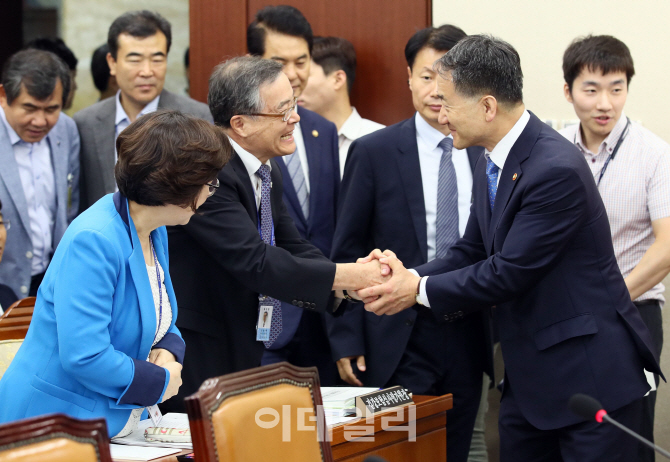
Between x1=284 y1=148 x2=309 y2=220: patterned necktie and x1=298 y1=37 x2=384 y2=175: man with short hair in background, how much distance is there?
0.51m

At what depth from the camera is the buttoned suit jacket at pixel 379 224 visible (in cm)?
315

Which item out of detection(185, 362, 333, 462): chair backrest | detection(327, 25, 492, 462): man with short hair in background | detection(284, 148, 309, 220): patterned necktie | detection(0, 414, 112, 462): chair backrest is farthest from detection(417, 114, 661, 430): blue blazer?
detection(0, 414, 112, 462): chair backrest

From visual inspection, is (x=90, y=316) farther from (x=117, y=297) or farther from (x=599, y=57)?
(x=599, y=57)

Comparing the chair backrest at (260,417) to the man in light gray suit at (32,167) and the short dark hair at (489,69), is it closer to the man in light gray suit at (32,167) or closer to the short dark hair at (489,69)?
the short dark hair at (489,69)

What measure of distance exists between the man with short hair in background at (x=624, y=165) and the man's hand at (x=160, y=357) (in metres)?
1.96

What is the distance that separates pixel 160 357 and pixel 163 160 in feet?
1.81

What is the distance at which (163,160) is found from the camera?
203cm

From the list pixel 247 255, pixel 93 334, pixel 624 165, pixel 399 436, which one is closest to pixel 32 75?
pixel 247 255

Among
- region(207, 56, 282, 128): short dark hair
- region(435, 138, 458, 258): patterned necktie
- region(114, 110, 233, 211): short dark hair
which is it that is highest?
region(207, 56, 282, 128): short dark hair

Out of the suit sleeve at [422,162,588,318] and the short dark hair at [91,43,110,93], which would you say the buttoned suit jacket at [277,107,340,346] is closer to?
the suit sleeve at [422,162,588,318]

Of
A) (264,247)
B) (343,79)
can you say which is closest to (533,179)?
(264,247)

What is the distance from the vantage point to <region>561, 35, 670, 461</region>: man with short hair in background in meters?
3.27

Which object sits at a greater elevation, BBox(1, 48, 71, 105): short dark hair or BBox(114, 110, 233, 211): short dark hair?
BBox(1, 48, 71, 105): short dark hair

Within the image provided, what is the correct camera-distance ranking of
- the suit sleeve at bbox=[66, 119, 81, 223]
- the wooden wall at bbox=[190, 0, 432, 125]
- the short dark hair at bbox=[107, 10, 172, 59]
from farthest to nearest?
the wooden wall at bbox=[190, 0, 432, 125] → the short dark hair at bbox=[107, 10, 172, 59] → the suit sleeve at bbox=[66, 119, 81, 223]
